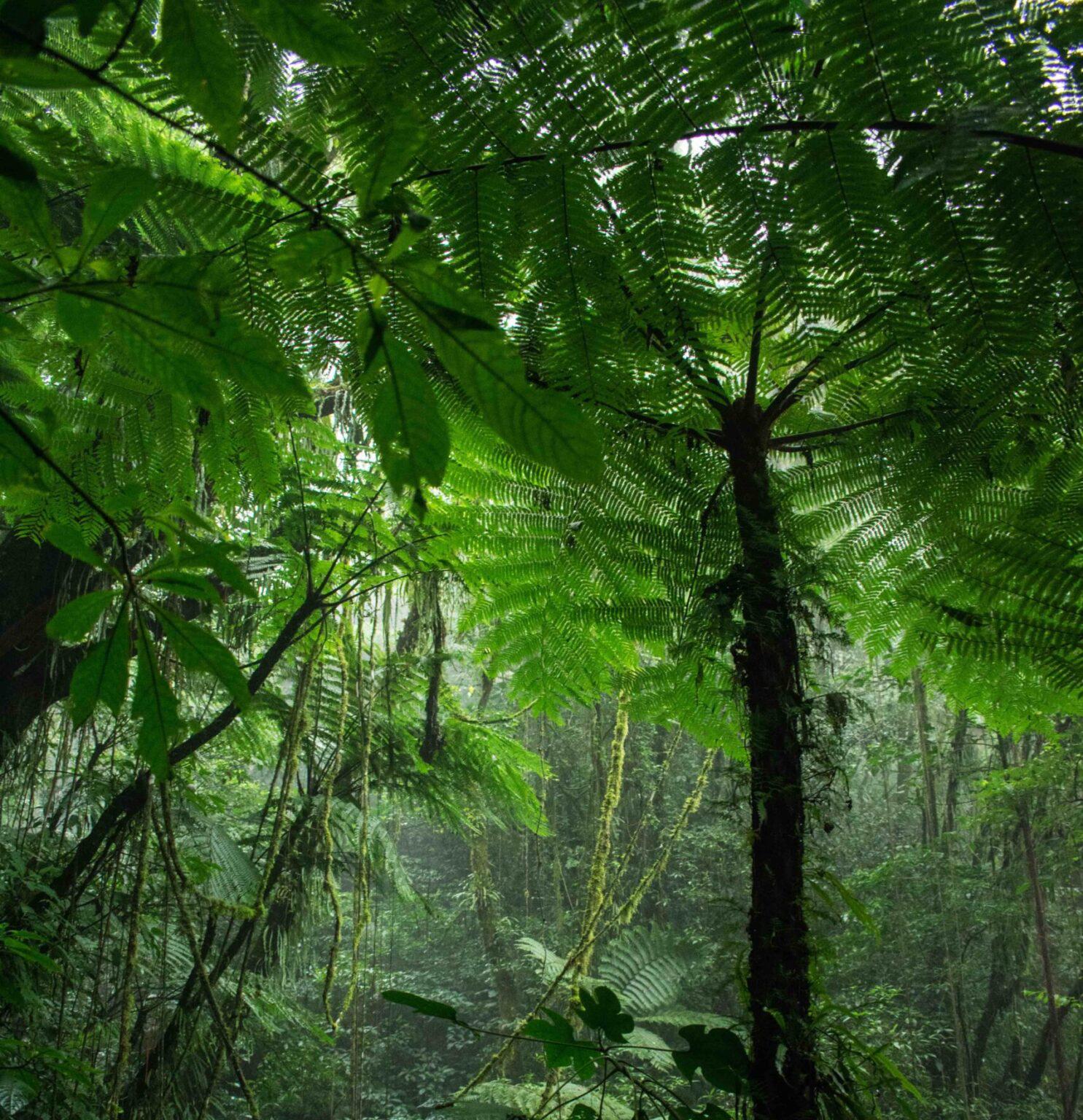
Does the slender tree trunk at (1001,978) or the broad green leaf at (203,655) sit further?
the slender tree trunk at (1001,978)

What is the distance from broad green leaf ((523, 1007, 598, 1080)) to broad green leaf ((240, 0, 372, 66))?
0.89 meters

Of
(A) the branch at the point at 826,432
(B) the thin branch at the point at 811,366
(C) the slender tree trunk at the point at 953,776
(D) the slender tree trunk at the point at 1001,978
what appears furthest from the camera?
(C) the slender tree trunk at the point at 953,776

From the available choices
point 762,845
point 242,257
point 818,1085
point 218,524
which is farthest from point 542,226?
point 218,524

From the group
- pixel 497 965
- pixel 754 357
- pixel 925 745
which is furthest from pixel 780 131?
pixel 497 965

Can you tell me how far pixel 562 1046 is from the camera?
0.83 m

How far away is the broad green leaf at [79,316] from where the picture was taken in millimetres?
443

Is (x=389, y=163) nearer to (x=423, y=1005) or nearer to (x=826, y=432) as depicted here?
(x=423, y=1005)

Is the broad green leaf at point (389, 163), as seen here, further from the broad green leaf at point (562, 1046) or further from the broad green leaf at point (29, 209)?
the broad green leaf at point (562, 1046)

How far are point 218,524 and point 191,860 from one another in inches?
41.5

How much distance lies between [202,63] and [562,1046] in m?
0.96

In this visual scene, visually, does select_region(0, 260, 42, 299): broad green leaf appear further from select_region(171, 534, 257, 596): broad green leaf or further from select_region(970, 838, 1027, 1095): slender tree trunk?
select_region(970, 838, 1027, 1095): slender tree trunk

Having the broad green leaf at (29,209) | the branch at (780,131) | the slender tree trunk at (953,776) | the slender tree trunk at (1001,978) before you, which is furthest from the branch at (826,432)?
the slender tree trunk at (1001,978)

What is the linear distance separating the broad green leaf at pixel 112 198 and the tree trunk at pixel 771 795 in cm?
101

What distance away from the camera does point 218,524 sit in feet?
7.94
